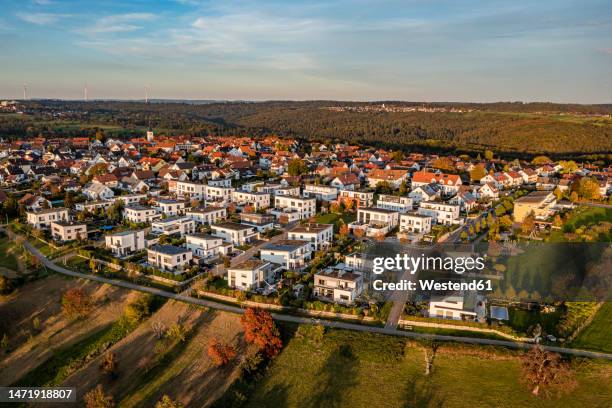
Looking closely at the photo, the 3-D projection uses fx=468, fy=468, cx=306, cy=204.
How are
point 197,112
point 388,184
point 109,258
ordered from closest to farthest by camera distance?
point 109,258 → point 388,184 → point 197,112

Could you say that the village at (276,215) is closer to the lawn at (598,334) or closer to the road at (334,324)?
the road at (334,324)

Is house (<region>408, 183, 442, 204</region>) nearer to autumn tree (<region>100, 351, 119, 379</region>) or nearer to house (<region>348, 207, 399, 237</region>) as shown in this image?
house (<region>348, 207, 399, 237</region>)

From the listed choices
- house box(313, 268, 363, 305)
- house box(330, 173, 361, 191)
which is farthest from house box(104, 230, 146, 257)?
house box(330, 173, 361, 191)

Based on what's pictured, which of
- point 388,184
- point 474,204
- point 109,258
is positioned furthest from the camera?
point 388,184

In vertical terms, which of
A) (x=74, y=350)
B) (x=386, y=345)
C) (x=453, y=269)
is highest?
(x=453, y=269)

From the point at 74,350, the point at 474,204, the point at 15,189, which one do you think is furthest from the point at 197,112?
the point at 74,350

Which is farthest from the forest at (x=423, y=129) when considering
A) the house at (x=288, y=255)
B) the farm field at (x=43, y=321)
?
the farm field at (x=43, y=321)

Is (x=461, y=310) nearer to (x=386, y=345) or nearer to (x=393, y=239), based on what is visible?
(x=386, y=345)
